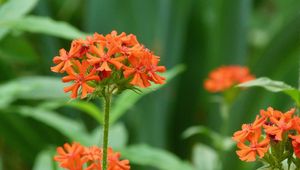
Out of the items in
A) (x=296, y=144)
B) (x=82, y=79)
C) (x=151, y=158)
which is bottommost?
(x=296, y=144)

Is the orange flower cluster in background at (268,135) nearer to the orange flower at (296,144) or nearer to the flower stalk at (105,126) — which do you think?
the orange flower at (296,144)

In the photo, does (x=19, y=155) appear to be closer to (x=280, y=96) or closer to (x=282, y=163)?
(x=280, y=96)

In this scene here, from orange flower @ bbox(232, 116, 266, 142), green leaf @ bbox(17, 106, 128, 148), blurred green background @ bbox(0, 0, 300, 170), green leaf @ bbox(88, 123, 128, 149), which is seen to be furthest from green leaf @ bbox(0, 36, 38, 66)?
orange flower @ bbox(232, 116, 266, 142)

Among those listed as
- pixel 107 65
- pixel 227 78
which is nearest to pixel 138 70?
pixel 107 65

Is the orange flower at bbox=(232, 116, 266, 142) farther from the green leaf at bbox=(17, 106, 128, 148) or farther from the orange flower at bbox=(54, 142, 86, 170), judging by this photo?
the green leaf at bbox=(17, 106, 128, 148)

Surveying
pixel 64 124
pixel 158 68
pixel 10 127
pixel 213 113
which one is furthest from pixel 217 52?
pixel 158 68

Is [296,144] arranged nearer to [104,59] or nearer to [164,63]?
[104,59]

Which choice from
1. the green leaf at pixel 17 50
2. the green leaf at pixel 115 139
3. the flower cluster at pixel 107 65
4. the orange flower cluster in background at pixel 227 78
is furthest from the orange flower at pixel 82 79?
the green leaf at pixel 17 50

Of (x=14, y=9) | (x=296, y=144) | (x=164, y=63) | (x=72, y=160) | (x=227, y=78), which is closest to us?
(x=296, y=144)
